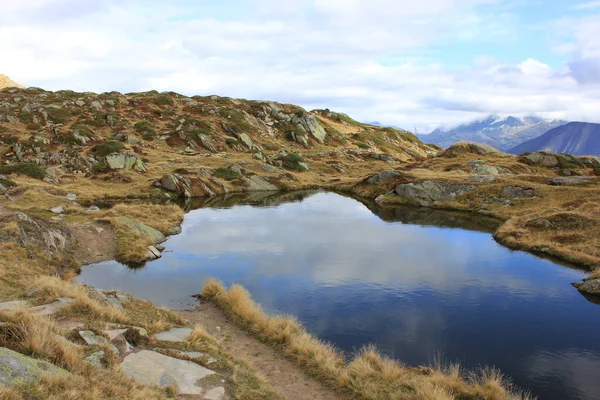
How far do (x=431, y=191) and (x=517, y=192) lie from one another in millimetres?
12656

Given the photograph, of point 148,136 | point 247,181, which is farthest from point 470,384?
point 148,136

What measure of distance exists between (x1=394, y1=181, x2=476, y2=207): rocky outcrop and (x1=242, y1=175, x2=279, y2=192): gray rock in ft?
88.7

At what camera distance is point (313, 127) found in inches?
5384

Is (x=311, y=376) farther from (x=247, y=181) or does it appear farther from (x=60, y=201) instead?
(x=247, y=181)

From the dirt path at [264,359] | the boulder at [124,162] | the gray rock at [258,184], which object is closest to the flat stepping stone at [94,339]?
the dirt path at [264,359]

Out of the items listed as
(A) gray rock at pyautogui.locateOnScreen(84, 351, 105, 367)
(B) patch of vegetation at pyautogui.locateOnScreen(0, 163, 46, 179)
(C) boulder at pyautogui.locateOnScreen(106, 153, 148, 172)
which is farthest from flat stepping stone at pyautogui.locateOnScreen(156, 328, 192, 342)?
(C) boulder at pyautogui.locateOnScreen(106, 153, 148, 172)

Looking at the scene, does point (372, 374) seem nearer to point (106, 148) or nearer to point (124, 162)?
point (124, 162)

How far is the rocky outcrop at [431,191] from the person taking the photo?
6450cm

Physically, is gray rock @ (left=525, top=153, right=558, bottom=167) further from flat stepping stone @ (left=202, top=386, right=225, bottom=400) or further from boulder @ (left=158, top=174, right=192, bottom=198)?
flat stepping stone @ (left=202, top=386, right=225, bottom=400)

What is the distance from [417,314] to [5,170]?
66.9 meters

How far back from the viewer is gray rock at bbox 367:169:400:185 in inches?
3044

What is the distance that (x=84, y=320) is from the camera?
1599 centimetres

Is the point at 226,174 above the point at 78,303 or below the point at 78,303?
above

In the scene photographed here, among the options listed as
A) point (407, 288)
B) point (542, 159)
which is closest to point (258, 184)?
point (407, 288)
